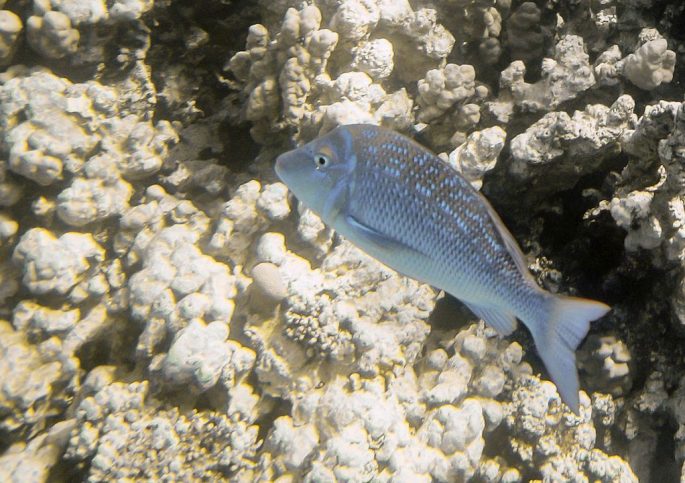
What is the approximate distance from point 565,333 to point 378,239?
81 cm

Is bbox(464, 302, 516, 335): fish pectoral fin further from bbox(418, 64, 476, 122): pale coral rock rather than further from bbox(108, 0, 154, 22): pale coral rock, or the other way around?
bbox(108, 0, 154, 22): pale coral rock

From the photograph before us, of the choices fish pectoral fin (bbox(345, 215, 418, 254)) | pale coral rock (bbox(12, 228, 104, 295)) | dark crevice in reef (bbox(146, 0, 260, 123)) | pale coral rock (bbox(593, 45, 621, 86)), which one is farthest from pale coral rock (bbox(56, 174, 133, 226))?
pale coral rock (bbox(593, 45, 621, 86))

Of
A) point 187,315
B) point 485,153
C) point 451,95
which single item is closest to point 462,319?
point 485,153

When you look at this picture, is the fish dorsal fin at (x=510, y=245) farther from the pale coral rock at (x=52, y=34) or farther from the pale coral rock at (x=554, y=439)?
the pale coral rock at (x=52, y=34)

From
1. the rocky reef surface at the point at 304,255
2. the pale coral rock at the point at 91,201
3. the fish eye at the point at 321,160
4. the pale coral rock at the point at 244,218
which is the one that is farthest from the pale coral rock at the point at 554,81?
the pale coral rock at the point at 91,201

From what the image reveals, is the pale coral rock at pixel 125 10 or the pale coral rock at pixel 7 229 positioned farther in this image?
the pale coral rock at pixel 125 10

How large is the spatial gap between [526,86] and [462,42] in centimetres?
67

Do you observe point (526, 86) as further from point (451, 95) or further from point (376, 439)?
point (376, 439)

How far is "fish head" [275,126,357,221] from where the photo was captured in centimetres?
204

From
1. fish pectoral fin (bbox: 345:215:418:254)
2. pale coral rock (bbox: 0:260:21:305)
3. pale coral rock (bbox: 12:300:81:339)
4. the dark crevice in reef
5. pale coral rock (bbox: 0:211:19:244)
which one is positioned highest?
fish pectoral fin (bbox: 345:215:418:254)

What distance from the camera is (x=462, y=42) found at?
408 cm

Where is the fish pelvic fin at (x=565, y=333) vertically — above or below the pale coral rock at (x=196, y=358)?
above

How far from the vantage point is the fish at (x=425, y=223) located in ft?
6.56

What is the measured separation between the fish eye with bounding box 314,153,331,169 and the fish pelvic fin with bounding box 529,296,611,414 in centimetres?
99
